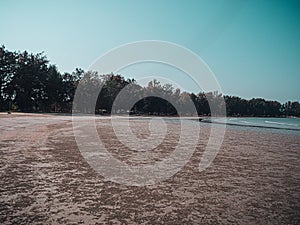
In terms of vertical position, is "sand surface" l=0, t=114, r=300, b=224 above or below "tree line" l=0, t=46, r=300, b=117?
below

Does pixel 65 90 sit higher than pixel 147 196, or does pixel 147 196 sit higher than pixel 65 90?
pixel 65 90

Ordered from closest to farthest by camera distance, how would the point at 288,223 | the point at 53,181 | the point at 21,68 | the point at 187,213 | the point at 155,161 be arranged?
1. the point at 288,223
2. the point at 187,213
3. the point at 53,181
4. the point at 155,161
5. the point at 21,68

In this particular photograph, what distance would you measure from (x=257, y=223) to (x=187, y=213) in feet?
3.09

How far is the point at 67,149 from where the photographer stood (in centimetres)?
854

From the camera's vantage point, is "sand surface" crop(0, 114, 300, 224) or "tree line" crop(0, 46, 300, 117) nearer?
"sand surface" crop(0, 114, 300, 224)

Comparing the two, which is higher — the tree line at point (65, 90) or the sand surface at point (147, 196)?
the tree line at point (65, 90)

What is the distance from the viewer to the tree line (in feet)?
168

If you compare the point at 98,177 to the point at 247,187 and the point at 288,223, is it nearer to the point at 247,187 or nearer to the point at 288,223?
the point at 247,187

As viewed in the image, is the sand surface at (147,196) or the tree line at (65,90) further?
the tree line at (65,90)

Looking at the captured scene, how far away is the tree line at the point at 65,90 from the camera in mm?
→ 51219

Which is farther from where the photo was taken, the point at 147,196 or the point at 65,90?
the point at 65,90

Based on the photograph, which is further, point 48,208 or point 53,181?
point 53,181

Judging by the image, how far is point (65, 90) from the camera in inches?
2397

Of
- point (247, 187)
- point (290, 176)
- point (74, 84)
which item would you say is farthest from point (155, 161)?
point (74, 84)
